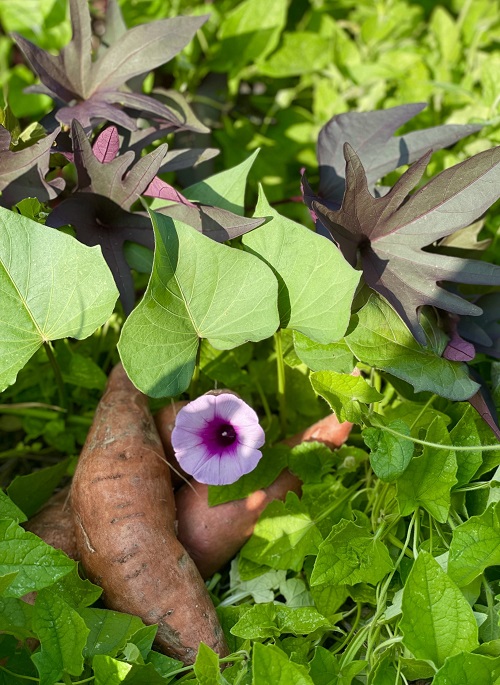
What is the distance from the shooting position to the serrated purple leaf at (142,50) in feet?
3.71

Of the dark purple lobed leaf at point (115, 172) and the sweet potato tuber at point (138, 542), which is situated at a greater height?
the dark purple lobed leaf at point (115, 172)

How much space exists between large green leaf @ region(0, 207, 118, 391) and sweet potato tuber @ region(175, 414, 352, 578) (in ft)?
1.00

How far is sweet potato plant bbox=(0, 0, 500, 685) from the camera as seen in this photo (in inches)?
33.5

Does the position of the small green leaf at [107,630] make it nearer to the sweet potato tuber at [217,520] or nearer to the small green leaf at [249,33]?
the sweet potato tuber at [217,520]

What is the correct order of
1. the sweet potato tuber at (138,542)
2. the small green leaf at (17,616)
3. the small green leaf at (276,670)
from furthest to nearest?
the sweet potato tuber at (138,542)
the small green leaf at (17,616)
the small green leaf at (276,670)

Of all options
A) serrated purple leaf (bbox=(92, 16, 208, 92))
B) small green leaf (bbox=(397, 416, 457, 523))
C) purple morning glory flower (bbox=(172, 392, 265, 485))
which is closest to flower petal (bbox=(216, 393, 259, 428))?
purple morning glory flower (bbox=(172, 392, 265, 485))

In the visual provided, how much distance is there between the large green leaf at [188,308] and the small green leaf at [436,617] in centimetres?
36

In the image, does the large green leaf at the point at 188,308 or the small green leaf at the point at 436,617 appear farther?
the large green leaf at the point at 188,308

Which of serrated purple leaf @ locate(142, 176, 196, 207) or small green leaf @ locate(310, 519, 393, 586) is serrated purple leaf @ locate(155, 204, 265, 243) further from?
small green leaf @ locate(310, 519, 393, 586)

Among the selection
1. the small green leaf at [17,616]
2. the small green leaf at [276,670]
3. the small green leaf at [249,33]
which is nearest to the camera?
the small green leaf at [276,670]

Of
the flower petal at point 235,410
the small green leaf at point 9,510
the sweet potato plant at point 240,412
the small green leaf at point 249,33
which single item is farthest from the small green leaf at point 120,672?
the small green leaf at point 249,33

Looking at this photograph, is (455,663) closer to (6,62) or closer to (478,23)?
(478,23)

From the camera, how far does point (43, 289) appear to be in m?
0.93

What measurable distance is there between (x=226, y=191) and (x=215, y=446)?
1.28ft
